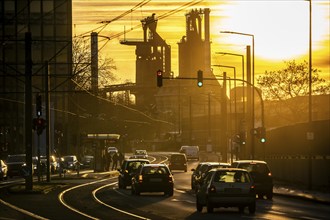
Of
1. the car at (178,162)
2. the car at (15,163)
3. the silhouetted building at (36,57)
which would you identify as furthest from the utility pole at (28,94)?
the silhouetted building at (36,57)

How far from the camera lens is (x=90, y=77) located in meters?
114

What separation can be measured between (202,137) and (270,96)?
194ft

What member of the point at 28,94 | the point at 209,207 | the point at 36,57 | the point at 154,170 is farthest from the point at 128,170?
the point at 36,57

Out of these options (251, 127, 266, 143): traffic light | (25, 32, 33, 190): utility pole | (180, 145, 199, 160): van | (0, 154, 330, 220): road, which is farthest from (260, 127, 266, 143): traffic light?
(180, 145, 199, 160): van

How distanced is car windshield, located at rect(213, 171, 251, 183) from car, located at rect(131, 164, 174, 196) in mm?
13398

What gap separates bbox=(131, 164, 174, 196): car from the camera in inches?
1850

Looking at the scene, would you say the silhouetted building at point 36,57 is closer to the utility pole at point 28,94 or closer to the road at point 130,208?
the utility pole at point 28,94

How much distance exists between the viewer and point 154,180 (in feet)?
155

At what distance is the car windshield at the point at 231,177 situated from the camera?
3312 cm

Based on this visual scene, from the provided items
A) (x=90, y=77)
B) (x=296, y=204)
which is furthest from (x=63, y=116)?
(x=296, y=204)

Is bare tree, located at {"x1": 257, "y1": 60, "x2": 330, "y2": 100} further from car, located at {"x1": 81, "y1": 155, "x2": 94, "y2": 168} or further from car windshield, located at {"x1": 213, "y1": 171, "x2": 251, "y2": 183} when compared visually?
car windshield, located at {"x1": 213, "y1": 171, "x2": 251, "y2": 183}

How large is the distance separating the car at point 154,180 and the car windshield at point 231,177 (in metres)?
13.4

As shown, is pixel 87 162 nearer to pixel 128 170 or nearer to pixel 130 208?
pixel 128 170

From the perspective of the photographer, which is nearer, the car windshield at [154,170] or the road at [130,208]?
the road at [130,208]
